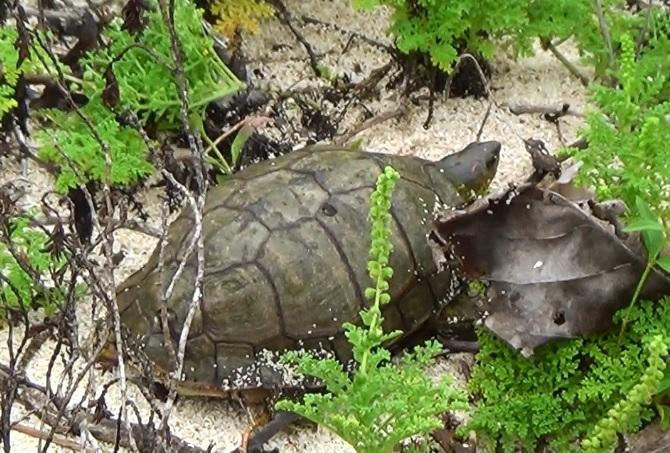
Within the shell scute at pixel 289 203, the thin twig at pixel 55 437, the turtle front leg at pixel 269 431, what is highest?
the shell scute at pixel 289 203

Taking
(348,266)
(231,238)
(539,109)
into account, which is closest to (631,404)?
(348,266)

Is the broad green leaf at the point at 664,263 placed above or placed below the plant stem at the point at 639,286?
above

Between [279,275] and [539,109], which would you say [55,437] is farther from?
[539,109]

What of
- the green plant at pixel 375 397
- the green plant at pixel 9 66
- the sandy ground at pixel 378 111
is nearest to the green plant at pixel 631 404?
the green plant at pixel 375 397

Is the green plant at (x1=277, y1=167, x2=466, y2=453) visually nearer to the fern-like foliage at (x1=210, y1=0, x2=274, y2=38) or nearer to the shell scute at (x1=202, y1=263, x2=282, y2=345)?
the shell scute at (x1=202, y1=263, x2=282, y2=345)

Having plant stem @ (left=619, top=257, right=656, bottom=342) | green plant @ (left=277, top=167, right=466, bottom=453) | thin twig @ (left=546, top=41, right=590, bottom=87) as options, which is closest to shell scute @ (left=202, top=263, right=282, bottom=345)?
green plant @ (left=277, top=167, right=466, bottom=453)

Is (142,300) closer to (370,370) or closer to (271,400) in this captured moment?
(271,400)

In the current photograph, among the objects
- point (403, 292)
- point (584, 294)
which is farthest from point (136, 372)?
point (584, 294)

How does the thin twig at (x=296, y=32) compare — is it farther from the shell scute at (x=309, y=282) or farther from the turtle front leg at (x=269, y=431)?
the turtle front leg at (x=269, y=431)
